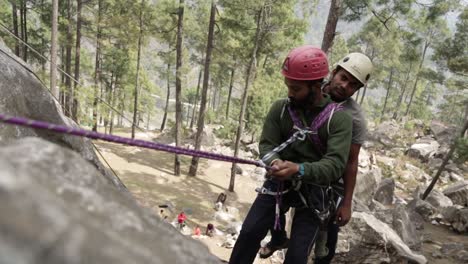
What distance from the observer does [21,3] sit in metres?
19.2

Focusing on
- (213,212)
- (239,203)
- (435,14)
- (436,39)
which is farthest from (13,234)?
(436,39)

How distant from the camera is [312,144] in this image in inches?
107

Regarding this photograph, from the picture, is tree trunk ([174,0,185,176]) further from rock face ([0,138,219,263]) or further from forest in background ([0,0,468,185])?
rock face ([0,138,219,263])

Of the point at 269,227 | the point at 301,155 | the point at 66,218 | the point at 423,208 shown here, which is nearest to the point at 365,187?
the point at 423,208

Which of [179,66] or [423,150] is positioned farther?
[423,150]

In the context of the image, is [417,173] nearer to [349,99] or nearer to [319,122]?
[349,99]

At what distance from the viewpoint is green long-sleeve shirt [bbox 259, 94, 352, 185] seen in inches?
96.9

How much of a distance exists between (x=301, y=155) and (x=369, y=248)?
16.3 ft

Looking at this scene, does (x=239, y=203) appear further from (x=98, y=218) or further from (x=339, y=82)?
(x=98, y=218)

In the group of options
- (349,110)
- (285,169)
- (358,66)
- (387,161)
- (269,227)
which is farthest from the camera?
(387,161)

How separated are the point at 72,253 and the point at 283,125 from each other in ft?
7.51

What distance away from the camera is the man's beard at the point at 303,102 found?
275cm

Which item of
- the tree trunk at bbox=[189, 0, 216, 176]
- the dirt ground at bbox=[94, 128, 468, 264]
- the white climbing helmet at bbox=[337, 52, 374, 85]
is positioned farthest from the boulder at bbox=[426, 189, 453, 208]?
the white climbing helmet at bbox=[337, 52, 374, 85]

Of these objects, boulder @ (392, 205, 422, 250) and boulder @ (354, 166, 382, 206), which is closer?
boulder @ (392, 205, 422, 250)
